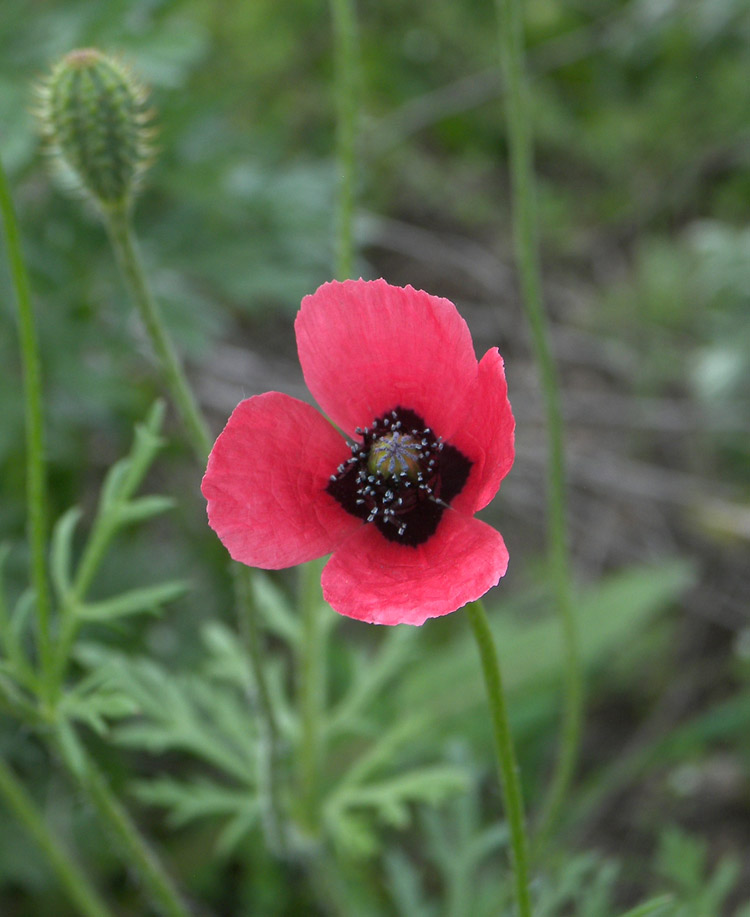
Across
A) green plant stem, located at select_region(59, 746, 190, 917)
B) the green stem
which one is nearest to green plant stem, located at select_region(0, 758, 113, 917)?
green plant stem, located at select_region(59, 746, 190, 917)

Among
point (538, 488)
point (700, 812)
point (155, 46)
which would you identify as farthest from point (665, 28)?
point (700, 812)

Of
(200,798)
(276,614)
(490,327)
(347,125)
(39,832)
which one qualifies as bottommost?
(39,832)

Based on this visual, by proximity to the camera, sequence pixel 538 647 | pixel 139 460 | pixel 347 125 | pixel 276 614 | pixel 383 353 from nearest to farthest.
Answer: pixel 383 353 → pixel 139 460 → pixel 347 125 → pixel 276 614 → pixel 538 647

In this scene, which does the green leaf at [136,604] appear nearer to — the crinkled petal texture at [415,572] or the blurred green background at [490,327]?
the crinkled petal texture at [415,572]

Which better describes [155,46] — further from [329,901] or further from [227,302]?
[329,901]

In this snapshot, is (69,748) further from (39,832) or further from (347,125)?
(347,125)

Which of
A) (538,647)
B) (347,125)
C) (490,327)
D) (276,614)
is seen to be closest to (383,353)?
(347,125)

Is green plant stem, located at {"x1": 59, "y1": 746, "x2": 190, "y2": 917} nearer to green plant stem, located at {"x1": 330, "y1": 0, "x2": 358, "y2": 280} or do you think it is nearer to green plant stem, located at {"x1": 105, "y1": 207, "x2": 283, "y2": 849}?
green plant stem, located at {"x1": 105, "y1": 207, "x2": 283, "y2": 849}
